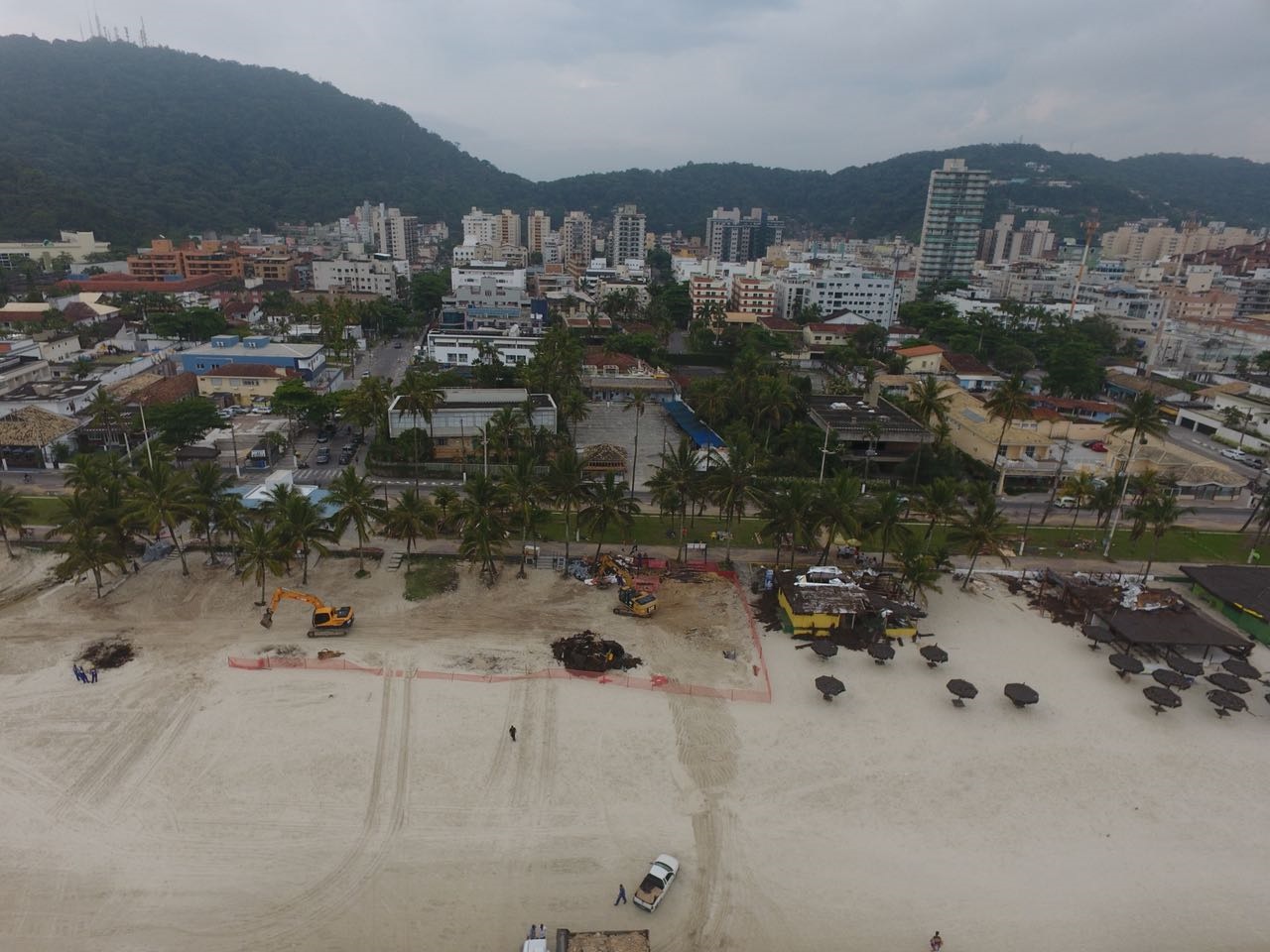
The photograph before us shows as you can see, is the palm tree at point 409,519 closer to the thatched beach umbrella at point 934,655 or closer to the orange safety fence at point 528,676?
the orange safety fence at point 528,676

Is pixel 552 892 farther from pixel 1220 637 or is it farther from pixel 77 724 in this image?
pixel 1220 637

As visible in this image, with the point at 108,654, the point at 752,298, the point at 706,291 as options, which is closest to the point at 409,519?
the point at 108,654

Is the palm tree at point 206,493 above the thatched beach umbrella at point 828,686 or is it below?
above

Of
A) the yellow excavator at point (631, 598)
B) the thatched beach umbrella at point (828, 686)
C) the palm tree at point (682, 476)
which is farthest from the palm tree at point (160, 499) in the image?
the thatched beach umbrella at point (828, 686)

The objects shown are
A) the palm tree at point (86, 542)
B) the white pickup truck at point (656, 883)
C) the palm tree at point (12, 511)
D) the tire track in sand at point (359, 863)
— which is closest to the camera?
the tire track in sand at point (359, 863)

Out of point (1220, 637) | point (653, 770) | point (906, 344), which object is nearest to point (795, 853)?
point (653, 770)
